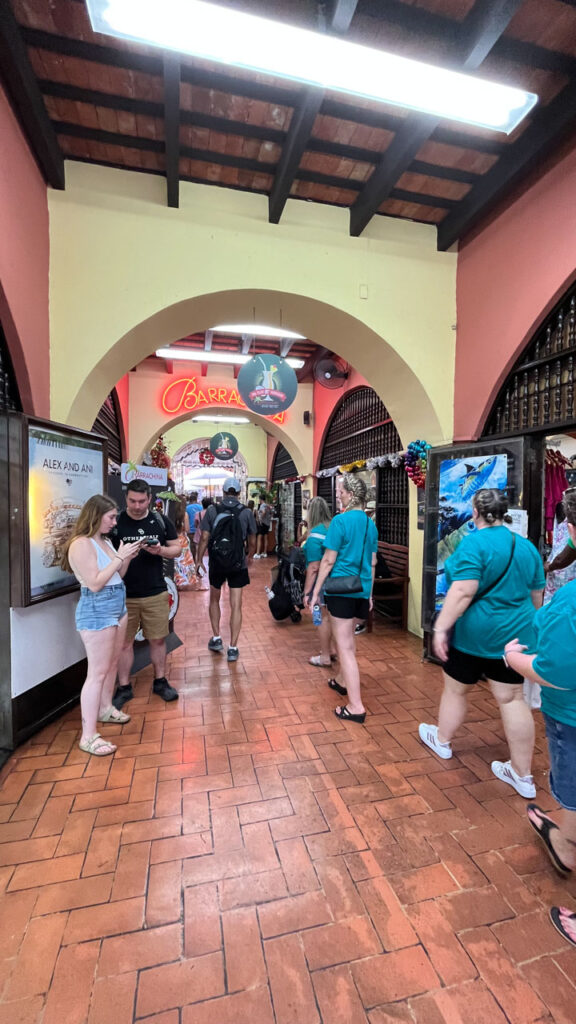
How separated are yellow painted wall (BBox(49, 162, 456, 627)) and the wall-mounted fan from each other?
2.05 m

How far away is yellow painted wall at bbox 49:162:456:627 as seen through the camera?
3.27 m

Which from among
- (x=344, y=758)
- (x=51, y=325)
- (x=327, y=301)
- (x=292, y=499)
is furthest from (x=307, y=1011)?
(x=292, y=499)

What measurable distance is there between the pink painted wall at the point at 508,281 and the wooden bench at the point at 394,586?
5.75 ft

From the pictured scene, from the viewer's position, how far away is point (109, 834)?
1.81m

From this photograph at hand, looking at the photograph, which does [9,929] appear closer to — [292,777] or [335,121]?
[292,777]

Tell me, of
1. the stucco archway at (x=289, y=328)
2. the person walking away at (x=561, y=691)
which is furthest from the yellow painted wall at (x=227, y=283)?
the person walking away at (x=561, y=691)

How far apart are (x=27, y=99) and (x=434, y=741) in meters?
4.52

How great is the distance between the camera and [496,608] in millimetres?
2023

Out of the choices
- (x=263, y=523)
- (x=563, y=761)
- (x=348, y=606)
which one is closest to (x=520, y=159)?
(x=348, y=606)

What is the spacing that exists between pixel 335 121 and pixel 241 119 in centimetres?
64

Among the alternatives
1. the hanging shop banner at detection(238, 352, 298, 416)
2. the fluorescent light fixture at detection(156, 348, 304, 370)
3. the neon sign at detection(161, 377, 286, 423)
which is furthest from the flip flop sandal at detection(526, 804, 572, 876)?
the neon sign at detection(161, 377, 286, 423)

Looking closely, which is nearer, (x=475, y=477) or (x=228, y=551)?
(x=475, y=477)

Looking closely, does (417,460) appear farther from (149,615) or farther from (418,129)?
(149,615)

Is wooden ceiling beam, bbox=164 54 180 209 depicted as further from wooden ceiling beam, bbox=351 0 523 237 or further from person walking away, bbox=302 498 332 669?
person walking away, bbox=302 498 332 669
